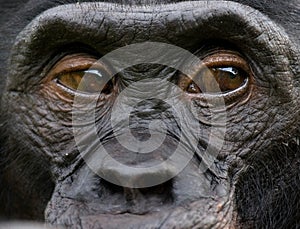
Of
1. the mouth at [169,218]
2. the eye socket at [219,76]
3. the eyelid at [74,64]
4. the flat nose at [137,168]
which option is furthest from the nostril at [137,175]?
the eyelid at [74,64]

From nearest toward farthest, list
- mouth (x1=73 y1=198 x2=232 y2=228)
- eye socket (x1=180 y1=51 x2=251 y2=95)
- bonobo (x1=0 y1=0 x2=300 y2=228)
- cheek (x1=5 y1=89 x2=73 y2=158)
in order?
mouth (x1=73 y1=198 x2=232 y2=228) → bonobo (x1=0 y1=0 x2=300 y2=228) → eye socket (x1=180 y1=51 x2=251 y2=95) → cheek (x1=5 y1=89 x2=73 y2=158)

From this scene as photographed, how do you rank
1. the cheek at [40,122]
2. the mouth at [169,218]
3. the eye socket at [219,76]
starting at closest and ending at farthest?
the mouth at [169,218]
the eye socket at [219,76]
the cheek at [40,122]

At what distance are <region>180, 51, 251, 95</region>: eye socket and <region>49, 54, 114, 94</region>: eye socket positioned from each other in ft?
1.39

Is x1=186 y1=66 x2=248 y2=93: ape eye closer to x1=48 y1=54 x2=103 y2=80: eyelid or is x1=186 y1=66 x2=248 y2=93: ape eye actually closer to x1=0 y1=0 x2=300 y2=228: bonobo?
x1=0 y1=0 x2=300 y2=228: bonobo

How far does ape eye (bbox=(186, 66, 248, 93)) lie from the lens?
4461 millimetres

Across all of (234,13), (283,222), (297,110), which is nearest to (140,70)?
(234,13)

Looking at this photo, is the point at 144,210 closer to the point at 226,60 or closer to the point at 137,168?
the point at 137,168

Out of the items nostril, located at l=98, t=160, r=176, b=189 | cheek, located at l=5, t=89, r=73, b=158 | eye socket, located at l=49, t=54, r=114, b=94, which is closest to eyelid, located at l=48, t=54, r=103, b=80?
eye socket, located at l=49, t=54, r=114, b=94

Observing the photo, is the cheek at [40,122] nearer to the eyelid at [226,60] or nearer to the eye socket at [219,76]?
the eye socket at [219,76]

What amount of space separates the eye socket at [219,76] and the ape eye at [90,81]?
416 mm

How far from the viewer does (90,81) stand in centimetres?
455

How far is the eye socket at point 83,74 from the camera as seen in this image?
14.9 feet

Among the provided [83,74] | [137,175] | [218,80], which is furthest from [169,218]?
[83,74]

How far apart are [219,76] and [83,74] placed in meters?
0.74
